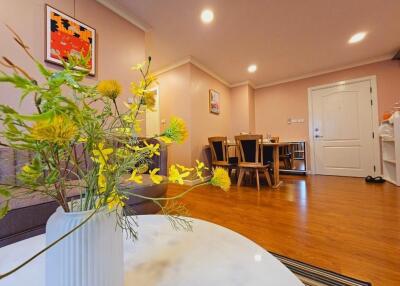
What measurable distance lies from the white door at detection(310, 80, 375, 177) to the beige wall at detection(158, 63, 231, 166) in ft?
8.30

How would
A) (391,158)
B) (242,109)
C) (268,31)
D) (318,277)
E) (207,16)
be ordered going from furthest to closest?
(242,109) < (391,158) < (268,31) < (207,16) < (318,277)

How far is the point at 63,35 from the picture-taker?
1715 millimetres

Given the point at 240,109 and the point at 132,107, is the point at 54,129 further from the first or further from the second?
the point at 240,109

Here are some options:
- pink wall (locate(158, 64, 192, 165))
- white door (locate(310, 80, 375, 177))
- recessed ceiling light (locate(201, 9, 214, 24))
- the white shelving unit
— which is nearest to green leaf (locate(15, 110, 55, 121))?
recessed ceiling light (locate(201, 9, 214, 24))

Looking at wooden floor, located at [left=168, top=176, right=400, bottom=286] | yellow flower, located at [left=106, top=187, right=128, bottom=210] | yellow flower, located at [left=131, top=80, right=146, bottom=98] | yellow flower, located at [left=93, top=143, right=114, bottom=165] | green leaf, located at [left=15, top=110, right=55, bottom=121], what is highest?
yellow flower, located at [left=131, top=80, right=146, bottom=98]

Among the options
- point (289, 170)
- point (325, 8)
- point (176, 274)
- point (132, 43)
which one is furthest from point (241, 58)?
point (176, 274)

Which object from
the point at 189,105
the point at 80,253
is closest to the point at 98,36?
the point at 189,105

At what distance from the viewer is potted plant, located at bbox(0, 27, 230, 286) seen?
0.26 m

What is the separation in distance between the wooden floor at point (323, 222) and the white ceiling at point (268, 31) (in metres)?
2.43

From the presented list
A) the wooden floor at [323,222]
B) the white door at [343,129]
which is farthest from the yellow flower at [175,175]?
the white door at [343,129]

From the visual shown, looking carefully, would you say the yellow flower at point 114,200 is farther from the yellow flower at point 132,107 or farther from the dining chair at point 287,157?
the dining chair at point 287,157

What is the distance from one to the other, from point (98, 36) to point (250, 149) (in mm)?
2582

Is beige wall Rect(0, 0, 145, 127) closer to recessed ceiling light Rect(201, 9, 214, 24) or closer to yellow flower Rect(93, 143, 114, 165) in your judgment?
recessed ceiling light Rect(201, 9, 214, 24)

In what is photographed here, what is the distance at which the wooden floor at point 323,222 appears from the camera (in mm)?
1085
